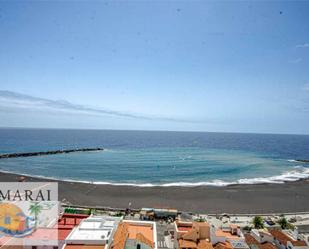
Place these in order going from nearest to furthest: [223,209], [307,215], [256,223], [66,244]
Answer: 1. [66,244]
2. [256,223]
3. [307,215]
4. [223,209]

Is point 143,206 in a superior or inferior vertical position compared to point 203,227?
inferior

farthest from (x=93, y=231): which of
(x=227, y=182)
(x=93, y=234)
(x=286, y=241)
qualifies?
(x=227, y=182)

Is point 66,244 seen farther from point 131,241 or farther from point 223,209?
point 223,209

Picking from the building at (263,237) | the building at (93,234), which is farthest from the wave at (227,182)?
the building at (93,234)

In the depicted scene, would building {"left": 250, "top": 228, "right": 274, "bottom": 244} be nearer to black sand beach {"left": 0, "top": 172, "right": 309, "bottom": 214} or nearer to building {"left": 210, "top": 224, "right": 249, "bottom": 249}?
building {"left": 210, "top": 224, "right": 249, "bottom": 249}

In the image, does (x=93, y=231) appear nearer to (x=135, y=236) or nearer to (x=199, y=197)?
(x=135, y=236)

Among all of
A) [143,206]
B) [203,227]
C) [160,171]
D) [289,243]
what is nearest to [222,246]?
[203,227]

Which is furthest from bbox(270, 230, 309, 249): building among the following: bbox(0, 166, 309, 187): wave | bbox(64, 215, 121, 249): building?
bbox(0, 166, 309, 187): wave
